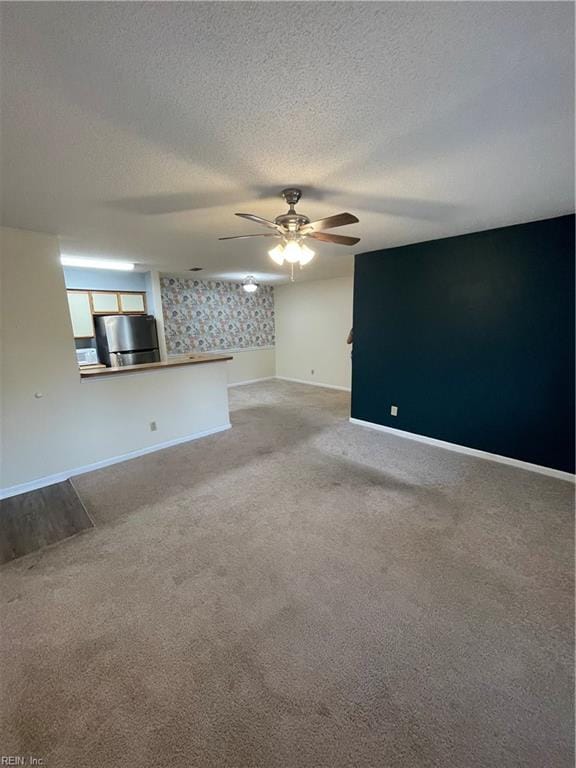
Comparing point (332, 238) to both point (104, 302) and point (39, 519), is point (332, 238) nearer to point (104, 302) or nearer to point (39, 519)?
point (39, 519)

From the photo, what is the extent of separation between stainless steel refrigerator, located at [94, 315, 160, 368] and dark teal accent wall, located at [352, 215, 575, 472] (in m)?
3.35

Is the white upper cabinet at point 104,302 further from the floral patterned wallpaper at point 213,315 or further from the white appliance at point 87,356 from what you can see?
the floral patterned wallpaper at point 213,315

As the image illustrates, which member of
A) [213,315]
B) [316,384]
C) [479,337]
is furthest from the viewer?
→ [316,384]

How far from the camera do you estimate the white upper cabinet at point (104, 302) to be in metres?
4.65

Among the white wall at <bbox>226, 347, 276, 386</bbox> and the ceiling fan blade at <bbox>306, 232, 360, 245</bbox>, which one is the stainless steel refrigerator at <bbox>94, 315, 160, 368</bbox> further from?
the ceiling fan blade at <bbox>306, 232, 360, 245</bbox>

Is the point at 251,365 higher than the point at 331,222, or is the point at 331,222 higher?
the point at 331,222

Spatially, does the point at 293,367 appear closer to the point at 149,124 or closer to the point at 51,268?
the point at 51,268

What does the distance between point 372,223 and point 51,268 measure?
2.89m

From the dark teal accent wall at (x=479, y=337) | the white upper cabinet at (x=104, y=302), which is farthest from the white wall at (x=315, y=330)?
the white upper cabinet at (x=104, y=302)

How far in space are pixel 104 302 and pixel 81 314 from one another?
1.24 ft

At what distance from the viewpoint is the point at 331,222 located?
5.95 ft

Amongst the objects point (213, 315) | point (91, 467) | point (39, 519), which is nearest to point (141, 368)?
point (91, 467)

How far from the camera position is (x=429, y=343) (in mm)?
3477

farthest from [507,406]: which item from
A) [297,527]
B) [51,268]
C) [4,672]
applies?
[51,268]
